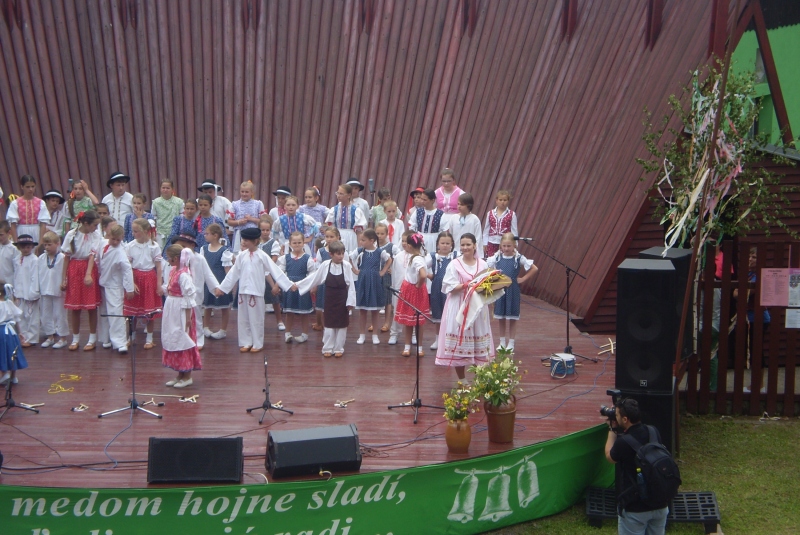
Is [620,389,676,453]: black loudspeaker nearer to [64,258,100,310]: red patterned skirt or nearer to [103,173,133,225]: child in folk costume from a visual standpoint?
[64,258,100,310]: red patterned skirt

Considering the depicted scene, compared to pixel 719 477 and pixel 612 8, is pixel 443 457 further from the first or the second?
pixel 612 8

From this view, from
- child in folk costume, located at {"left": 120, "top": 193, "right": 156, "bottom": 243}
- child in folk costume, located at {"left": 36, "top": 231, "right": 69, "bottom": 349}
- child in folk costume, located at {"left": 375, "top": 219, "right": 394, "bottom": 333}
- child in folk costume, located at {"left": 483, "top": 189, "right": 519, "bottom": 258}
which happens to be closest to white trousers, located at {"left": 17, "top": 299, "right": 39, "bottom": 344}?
child in folk costume, located at {"left": 36, "top": 231, "right": 69, "bottom": 349}

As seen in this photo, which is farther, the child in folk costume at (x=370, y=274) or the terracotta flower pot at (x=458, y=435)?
the child in folk costume at (x=370, y=274)

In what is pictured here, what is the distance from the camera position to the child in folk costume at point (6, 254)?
35.6 feet

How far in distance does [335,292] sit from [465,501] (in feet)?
13.1

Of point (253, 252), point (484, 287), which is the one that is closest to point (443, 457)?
point (484, 287)

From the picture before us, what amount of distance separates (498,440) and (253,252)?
4.39 metres

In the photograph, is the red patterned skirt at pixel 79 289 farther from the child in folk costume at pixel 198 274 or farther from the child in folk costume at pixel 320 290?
the child in folk costume at pixel 320 290

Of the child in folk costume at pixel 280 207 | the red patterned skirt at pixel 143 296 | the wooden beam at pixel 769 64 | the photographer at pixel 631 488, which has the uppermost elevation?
the wooden beam at pixel 769 64

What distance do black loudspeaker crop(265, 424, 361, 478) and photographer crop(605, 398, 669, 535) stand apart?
1930 mm

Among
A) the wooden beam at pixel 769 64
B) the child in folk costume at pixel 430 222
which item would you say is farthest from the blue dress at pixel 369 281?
the wooden beam at pixel 769 64

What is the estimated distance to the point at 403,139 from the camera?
51.5 feet

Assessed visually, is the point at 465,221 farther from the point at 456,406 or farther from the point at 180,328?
the point at 456,406

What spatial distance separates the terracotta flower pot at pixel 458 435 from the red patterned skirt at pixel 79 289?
536cm
